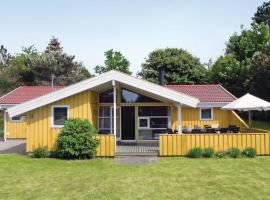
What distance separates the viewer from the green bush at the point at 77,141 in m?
18.1

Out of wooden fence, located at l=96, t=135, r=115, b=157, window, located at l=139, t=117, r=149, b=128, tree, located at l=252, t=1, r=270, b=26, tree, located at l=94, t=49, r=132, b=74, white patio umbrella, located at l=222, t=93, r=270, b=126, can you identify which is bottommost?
wooden fence, located at l=96, t=135, r=115, b=157

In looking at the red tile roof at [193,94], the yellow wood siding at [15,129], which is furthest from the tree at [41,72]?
the yellow wood siding at [15,129]

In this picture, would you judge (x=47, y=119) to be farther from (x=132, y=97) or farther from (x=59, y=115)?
(x=132, y=97)

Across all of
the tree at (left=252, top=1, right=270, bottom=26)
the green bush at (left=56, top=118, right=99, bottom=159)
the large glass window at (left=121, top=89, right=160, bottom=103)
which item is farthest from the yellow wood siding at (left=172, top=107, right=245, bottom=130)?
the tree at (left=252, top=1, right=270, bottom=26)

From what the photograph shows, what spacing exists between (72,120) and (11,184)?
257 inches

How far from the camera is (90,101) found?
2047cm

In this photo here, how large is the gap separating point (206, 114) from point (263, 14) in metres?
49.9

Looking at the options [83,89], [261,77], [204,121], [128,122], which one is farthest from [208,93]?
[83,89]

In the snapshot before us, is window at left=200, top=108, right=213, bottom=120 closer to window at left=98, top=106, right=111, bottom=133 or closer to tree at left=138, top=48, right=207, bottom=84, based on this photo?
window at left=98, top=106, right=111, bottom=133

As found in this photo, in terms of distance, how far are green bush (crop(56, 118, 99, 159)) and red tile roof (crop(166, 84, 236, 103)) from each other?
11.3 m

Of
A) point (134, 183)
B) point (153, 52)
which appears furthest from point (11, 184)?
point (153, 52)

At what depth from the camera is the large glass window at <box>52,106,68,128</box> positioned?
65.2ft

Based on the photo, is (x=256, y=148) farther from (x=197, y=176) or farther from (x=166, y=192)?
(x=166, y=192)

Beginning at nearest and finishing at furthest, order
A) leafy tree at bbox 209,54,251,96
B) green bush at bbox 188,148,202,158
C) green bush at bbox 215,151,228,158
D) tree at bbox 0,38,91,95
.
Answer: green bush at bbox 188,148,202,158 → green bush at bbox 215,151,228,158 → leafy tree at bbox 209,54,251,96 → tree at bbox 0,38,91,95
